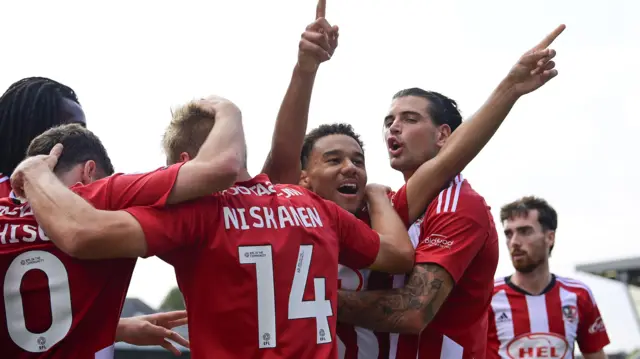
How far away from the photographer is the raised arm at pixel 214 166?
3.25 meters

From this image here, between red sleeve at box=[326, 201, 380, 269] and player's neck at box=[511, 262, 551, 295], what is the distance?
514 cm

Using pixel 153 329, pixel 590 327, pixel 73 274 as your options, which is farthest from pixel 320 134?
pixel 590 327

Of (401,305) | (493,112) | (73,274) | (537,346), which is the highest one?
(493,112)

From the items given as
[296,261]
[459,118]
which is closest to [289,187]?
[296,261]

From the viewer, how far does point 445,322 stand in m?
4.44

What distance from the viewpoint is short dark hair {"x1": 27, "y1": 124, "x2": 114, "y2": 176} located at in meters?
3.62

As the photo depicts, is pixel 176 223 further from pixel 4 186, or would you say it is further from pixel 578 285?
pixel 578 285

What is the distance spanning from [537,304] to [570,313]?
0.33 metres

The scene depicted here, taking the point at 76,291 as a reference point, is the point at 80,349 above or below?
below

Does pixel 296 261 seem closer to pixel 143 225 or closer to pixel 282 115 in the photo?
pixel 143 225

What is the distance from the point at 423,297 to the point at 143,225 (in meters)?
1.57

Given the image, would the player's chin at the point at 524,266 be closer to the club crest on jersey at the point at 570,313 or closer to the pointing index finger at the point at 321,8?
the club crest on jersey at the point at 570,313

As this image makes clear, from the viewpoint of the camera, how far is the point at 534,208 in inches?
351

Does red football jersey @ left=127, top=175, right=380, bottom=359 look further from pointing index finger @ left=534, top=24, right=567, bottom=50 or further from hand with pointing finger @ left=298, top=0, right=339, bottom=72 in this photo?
pointing index finger @ left=534, top=24, right=567, bottom=50
